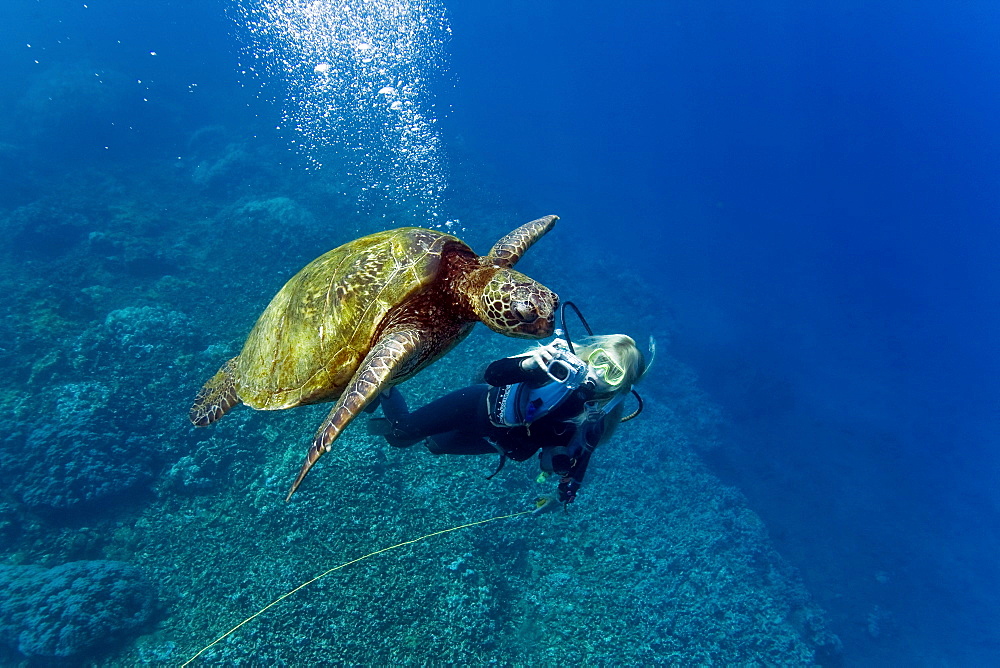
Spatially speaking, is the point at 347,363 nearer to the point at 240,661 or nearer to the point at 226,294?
the point at 240,661

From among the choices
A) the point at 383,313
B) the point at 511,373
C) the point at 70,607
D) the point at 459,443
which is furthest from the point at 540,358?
the point at 70,607

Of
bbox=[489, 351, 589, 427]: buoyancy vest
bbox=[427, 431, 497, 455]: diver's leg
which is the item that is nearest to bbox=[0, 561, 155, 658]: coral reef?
bbox=[427, 431, 497, 455]: diver's leg

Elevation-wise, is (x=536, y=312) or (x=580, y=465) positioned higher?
(x=536, y=312)

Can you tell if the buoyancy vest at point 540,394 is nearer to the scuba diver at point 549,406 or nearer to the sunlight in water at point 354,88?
the scuba diver at point 549,406

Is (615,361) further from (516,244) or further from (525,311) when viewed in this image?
(516,244)

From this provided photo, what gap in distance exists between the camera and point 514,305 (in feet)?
7.29

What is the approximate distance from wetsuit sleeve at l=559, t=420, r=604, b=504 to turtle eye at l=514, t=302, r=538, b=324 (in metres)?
1.09

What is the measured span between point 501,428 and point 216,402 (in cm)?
215

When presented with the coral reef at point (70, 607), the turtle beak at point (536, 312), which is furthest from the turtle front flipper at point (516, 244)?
the coral reef at point (70, 607)

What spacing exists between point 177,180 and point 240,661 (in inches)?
627

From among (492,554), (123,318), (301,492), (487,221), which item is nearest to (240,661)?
(301,492)

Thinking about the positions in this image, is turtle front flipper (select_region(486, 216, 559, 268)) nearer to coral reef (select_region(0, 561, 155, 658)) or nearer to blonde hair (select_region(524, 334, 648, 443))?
blonde hair (select_region(524, 334, 648, 443))

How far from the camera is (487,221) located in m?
14.6

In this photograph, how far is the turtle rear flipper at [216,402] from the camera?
10.3ft
